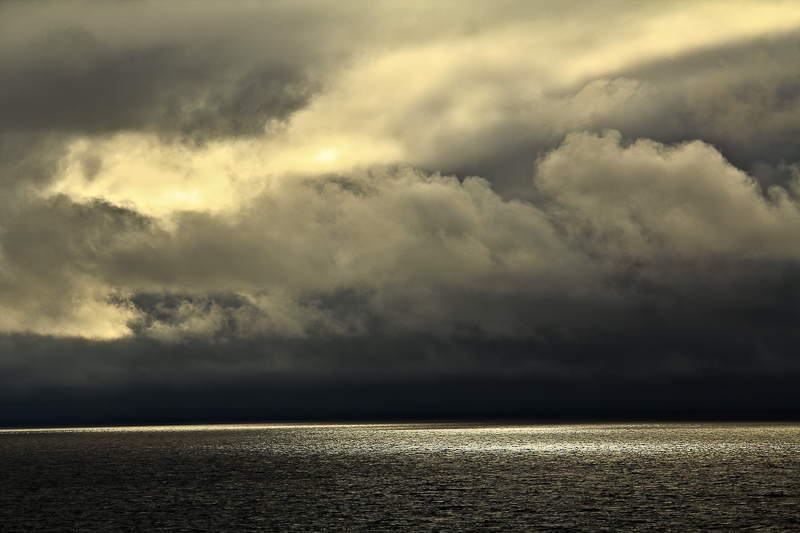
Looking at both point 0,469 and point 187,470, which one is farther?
point 0,469

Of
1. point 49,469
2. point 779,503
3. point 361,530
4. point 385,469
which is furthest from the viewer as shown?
point 49,469

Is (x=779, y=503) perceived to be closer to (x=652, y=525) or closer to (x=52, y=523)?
(x=652, y=525)

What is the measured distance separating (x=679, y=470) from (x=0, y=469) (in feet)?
471

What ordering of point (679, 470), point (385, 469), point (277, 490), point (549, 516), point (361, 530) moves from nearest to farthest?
point (361, 530) < point (549, 516) < point (277, 490) < point (679, 470) < point (385, 469)

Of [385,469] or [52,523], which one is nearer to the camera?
[52,523]

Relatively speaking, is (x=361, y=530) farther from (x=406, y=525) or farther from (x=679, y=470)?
(x=679, y=470)

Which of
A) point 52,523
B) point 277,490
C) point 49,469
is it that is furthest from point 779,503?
point 49,469

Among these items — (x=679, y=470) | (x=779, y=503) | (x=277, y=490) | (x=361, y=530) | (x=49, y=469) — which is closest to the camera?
(x=361, y=530)

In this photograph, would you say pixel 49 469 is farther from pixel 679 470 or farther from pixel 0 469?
pixel 679 470

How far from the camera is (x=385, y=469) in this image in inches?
5458

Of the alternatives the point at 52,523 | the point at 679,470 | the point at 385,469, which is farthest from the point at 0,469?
the point at 679,470

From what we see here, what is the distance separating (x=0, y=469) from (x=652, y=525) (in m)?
149

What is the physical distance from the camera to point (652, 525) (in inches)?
2525

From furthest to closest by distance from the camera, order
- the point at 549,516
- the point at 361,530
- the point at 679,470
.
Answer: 1. the point at 679,470
2. the point at 549,516
3. the point at 361,530
